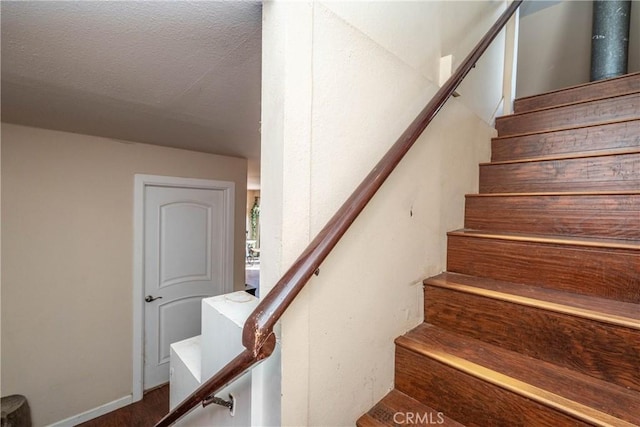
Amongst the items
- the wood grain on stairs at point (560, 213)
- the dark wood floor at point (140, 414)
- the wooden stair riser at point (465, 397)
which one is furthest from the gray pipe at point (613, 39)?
the dark wood floor at point (140, 414)

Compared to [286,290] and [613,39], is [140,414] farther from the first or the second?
[613,39]

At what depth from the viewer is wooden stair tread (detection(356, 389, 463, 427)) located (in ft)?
3.03

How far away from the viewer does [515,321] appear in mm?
981

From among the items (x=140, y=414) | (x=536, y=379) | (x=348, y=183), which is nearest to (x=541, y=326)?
(x=536, y=379)

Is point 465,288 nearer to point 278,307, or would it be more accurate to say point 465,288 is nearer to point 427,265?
point 427,265

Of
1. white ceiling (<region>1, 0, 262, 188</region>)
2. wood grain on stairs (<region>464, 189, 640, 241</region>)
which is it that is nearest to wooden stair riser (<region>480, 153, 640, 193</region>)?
wood grain on stairs (<region>464, 189, 640, 241</region>)

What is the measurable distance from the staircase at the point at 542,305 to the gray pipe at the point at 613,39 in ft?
4.24

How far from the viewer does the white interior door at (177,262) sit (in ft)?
8.39

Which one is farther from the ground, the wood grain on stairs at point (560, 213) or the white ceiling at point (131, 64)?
the white ceiling at point (131, 64)

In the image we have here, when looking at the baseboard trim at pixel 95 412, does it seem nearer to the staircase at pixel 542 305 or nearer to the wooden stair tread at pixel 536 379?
the staircase at pixel 542 305

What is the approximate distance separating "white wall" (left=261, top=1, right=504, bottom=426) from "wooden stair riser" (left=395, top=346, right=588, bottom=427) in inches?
3.1

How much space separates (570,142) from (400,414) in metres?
1.61

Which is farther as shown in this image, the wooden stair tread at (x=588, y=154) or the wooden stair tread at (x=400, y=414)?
the wooden stair tread at (x=588, y=154)

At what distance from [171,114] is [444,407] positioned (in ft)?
6.28
